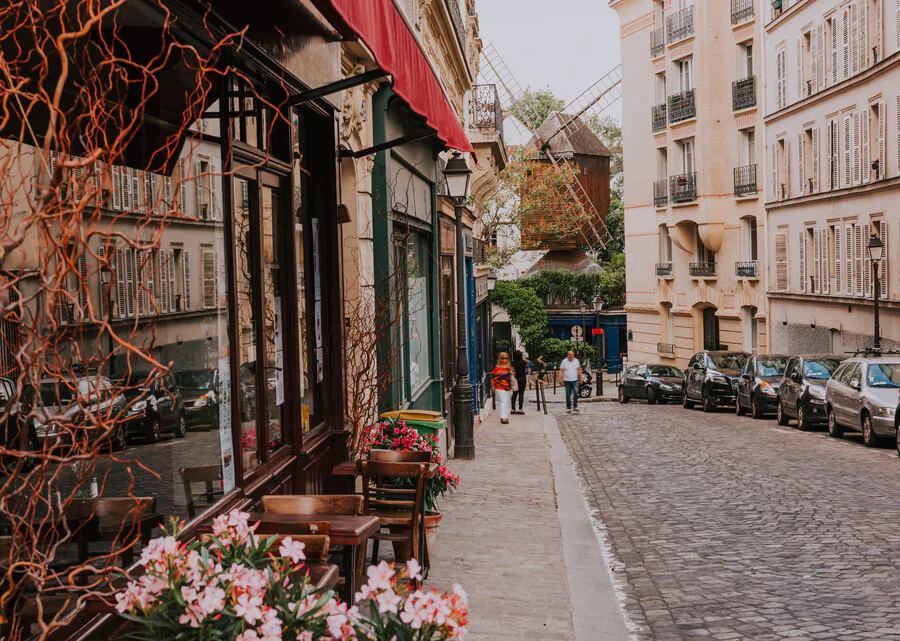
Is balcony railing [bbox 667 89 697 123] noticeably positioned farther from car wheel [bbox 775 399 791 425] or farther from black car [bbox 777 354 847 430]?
car wheel [bbox 775 399 791 425]

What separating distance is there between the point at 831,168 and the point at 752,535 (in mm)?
27407

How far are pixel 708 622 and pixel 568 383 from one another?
24022 mm

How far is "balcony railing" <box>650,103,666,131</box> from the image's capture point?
47938 millimetres

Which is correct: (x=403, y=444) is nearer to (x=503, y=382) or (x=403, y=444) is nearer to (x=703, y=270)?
(x=503, y=382)

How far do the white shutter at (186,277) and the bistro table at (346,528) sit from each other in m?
1.19

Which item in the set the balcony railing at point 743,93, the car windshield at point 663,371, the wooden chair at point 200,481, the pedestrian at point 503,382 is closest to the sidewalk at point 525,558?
the wooden chair at point 200,481

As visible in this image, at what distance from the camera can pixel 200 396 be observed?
5.82 m

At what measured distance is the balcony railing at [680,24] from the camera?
4519 centimetres

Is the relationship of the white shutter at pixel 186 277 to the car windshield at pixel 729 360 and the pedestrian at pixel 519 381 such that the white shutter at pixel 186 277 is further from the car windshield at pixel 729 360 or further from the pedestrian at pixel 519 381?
the car windshield at pixel 729 360


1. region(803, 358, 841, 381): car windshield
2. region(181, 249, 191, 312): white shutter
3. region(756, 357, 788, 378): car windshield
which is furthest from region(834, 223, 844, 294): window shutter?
region(181, 249, 191, 312): white shutter

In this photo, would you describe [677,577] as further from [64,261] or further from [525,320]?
[525,320]

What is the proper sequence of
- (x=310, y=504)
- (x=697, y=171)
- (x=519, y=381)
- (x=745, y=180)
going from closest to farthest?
(x=310, y=504) < (x=519, y=381) < (x=745, y=180) < (x=697, y=171)

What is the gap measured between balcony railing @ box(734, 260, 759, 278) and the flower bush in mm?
35502

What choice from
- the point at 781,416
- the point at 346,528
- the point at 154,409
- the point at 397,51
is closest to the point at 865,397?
the point at 781,416
